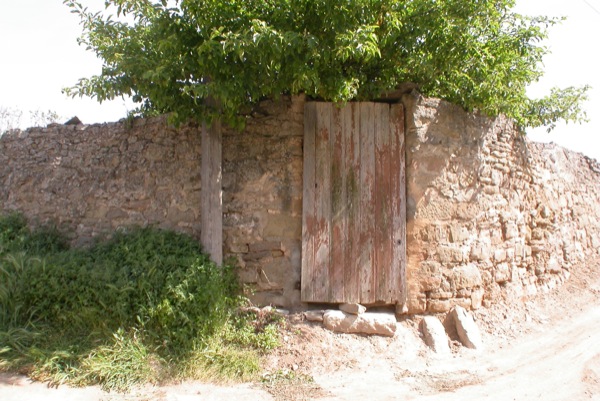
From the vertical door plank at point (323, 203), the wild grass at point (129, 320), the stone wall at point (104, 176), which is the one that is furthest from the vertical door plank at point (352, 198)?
the stone wall at point (104, 176)

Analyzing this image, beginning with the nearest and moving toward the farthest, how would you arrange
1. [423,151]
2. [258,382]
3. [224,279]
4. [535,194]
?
[258,382] → [224,279] → [423,151] → [535,194]

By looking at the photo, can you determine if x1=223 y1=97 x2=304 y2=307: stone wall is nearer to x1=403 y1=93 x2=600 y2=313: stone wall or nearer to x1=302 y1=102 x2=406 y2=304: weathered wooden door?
x1=302 y1=102 x2=406 y2=304: weathered wooden door

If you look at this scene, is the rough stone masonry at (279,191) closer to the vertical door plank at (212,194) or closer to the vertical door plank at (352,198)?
the vertical door plank at (212,194)

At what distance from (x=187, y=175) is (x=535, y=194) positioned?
470 cm

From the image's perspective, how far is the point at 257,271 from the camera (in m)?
5.22

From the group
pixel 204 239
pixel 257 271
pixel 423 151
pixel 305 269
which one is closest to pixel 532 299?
pixel 423 151

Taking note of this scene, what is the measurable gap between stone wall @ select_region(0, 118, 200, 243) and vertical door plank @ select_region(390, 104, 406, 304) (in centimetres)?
215

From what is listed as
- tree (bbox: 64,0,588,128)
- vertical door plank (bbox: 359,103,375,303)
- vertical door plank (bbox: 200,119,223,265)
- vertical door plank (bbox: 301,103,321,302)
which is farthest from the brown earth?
tree (bbox: 64,0,588,128)

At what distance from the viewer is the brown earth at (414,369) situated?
4102 mm

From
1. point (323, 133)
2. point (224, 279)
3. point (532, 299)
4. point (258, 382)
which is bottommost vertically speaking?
point (258, 382)

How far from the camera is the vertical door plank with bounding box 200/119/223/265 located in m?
5.14

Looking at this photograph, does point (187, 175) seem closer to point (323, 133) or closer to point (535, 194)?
point (323, 133)

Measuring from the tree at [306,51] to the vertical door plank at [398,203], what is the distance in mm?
404

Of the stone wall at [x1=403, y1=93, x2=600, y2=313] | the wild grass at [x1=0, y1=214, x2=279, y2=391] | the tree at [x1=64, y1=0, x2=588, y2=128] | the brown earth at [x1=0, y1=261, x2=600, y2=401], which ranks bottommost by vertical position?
the brown earth at [x1=0, y1=261, x2=600, y2=401]
